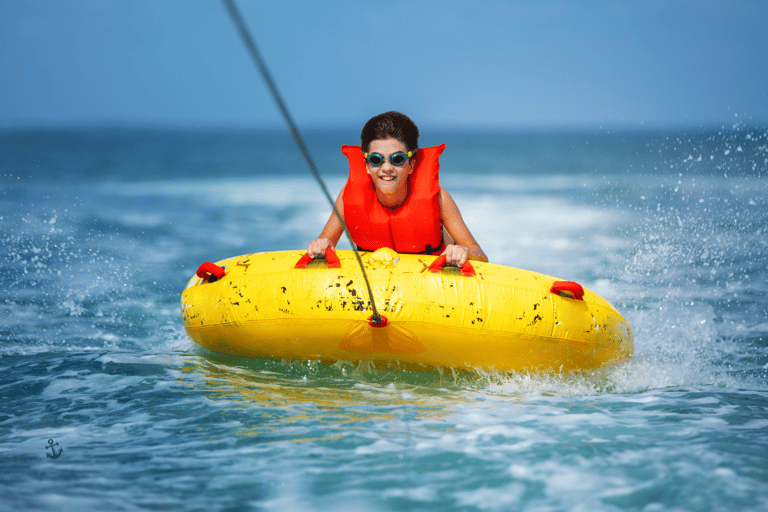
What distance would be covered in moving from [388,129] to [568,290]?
54.4 inches

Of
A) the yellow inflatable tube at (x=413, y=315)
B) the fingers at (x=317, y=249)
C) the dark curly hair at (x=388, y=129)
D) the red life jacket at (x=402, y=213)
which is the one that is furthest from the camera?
the red life jacket at (x=402, y=213)

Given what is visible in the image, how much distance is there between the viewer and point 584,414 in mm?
3324

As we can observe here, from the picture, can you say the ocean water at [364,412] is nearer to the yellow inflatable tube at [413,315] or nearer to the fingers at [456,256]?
the yellow inflatable tube at [413,315]

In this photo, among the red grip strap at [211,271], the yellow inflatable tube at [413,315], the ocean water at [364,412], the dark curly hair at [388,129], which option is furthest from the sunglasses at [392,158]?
the ocean water at [364,412]

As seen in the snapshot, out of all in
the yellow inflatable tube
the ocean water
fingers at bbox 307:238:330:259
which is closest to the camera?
the ocean water

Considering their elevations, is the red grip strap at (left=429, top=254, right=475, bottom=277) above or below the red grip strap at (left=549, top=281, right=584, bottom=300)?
above

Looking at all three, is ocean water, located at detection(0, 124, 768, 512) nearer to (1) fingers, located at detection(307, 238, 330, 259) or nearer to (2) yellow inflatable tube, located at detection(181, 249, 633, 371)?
(2) yellow inflatable tube, located at detection(181, 249, 633, 371)

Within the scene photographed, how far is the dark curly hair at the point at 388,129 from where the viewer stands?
12.8 feet

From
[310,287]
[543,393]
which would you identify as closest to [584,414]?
[543,393]

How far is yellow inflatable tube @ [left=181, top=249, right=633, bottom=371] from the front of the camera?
3531 millimetres

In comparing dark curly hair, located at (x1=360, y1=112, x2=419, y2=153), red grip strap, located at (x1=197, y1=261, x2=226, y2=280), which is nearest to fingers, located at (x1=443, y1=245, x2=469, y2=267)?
dark curly hair, located at (x1=360, y1=112, x2=419, y2=153)

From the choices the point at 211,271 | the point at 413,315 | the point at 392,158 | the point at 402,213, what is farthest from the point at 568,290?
the point at 211,271

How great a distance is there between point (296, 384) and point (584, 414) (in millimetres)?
1572

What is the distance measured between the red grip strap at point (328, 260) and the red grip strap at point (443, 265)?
1.72 ft
